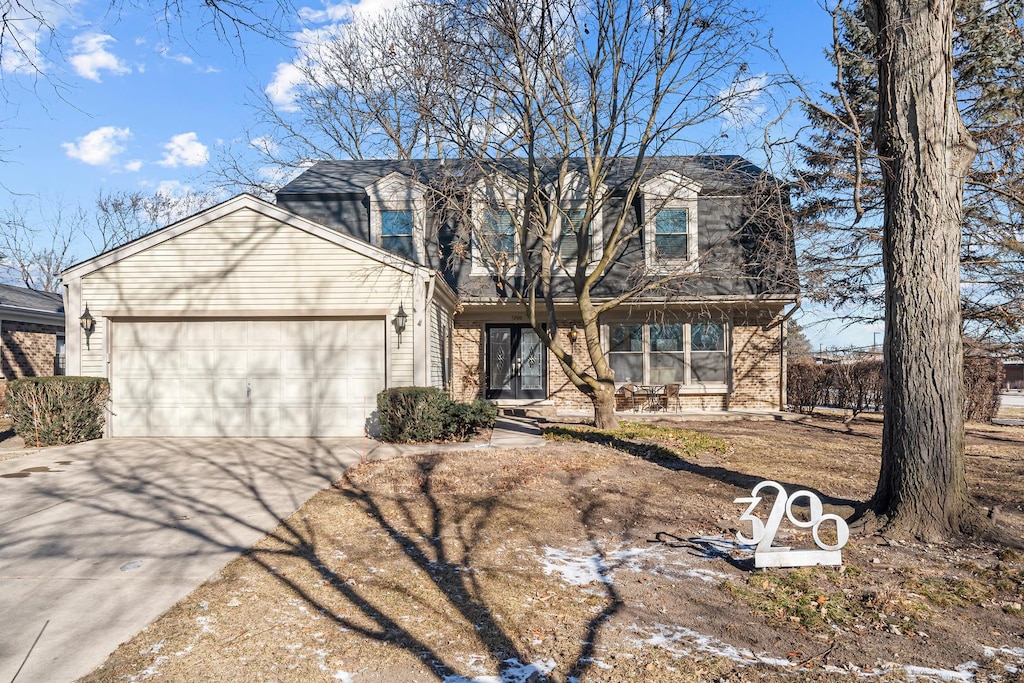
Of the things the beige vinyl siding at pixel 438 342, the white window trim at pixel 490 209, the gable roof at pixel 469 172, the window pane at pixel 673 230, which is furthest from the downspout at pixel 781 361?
the beige vinyl siding at pixel 438 342

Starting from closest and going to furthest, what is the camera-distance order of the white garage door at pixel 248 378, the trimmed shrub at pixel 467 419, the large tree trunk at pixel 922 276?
the large tree trunk at pixel 922 276
the trimmed shrub at pixel 467 419
the white garage door at pixel 248 378

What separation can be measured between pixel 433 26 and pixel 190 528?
30.3 ft

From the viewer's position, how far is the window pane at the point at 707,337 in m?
15.9

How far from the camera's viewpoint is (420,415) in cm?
1065

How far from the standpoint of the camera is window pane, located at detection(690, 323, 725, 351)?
15.9 m

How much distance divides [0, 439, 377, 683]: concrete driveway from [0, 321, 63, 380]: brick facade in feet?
27.8

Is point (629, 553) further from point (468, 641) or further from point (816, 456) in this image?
point (816, 456)

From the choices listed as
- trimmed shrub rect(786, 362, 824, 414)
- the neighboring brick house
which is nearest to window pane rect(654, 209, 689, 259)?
trimmed shrub rect(786, 362, 824, 414)

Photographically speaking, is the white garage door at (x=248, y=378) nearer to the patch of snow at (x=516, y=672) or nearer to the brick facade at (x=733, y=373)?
the brick facade at (x=733, y=373)

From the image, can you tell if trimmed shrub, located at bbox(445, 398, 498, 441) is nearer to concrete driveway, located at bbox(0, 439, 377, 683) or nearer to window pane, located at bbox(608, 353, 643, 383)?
concrete driveway, located at bbox(0, 439, 377, 683)

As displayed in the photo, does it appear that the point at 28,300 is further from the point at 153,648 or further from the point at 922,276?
the point at 922,276

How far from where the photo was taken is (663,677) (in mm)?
3361

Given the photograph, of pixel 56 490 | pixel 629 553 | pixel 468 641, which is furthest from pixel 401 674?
pixel 56 490

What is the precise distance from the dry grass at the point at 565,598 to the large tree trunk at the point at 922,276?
0.50 metres
